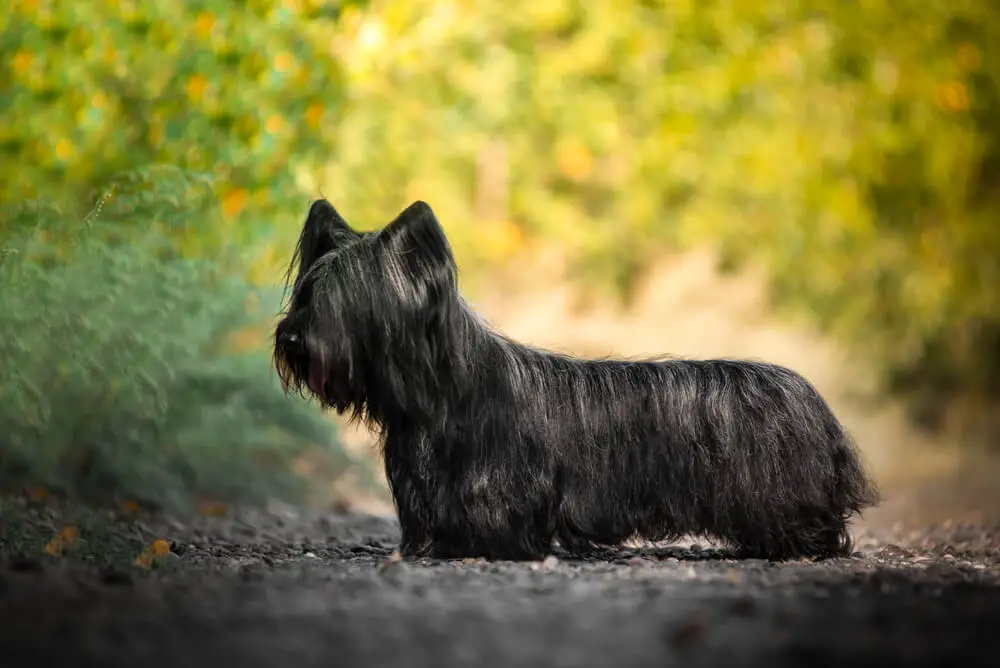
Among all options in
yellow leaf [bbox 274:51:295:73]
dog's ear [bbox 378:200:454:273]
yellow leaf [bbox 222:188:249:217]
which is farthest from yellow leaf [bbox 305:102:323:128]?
dog's ear [bbox 378:200:454:273]

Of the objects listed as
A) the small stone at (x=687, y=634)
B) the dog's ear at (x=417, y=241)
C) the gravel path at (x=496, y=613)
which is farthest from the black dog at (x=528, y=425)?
the small stone at (x=687, y=634)

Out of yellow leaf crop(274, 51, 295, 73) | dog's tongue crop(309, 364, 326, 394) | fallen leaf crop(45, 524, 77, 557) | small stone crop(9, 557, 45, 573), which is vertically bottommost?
small stone crop(9, 557, 45, 573)

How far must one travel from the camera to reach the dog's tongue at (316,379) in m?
6.13

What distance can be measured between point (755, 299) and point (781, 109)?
315cm

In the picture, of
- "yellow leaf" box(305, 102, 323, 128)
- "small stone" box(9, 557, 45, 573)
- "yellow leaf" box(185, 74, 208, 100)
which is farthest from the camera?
"yellow leaf" box(305, 102, 323, 128)

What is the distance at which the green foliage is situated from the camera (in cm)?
738

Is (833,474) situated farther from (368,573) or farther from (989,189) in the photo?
(989,189)

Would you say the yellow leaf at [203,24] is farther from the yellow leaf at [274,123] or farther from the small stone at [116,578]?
the small stone at [116,578]

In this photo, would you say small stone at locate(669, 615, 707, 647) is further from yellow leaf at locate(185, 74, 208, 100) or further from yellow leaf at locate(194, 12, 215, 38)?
yellow leaf at locate(194, 12, 215, 38)

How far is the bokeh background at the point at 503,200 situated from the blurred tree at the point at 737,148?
5 cm

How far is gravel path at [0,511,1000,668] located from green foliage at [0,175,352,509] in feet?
5.40

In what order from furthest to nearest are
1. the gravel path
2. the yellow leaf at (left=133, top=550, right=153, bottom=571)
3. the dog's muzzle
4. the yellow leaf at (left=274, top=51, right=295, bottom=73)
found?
1. the yellow leaf at (left=274, top=51, right=295, bottom=73)
2. the dog's muzzle
3. the yellow leaf at (left=133, top=550, right=153, bottom=571)
4. the gravel path

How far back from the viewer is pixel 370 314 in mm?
6223

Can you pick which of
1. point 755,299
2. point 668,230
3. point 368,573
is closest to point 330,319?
point 368,573
